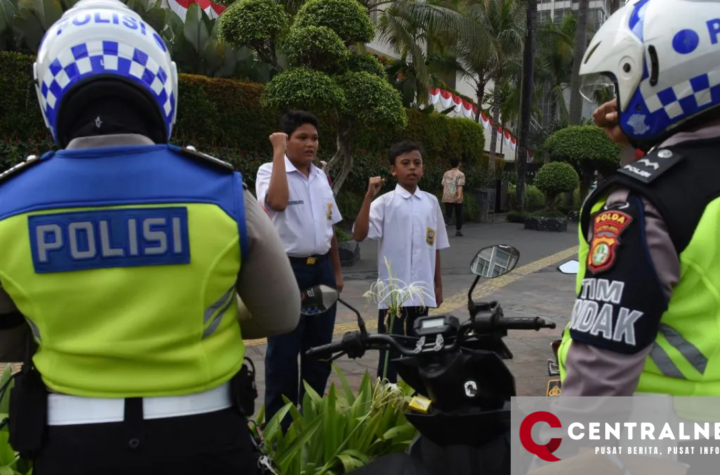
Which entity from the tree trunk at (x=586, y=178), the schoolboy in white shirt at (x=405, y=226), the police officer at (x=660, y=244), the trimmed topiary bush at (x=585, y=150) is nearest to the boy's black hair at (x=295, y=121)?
the schoolboy in white shirt at (x=405, y=226)

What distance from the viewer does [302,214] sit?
148 inches

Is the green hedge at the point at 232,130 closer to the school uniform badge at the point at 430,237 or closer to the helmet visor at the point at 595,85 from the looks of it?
the school uniform badge at the point at 430,237

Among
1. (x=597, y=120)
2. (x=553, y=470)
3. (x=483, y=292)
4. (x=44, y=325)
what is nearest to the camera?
(x=553, y=470)

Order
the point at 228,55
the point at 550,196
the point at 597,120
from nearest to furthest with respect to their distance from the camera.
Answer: the point at 597,120
the point at 228,55
the point at 550,196

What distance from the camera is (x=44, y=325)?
56.6 inches

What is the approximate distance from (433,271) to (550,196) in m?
15.5

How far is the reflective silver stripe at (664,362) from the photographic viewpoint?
4.44 ft

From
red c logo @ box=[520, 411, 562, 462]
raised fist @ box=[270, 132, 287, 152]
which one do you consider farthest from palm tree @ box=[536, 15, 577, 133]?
red c logo @ box=[520, 411, 562, 462]

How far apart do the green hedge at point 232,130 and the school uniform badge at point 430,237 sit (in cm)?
692

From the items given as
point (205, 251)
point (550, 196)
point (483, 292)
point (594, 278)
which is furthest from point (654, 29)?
point (550, 196)

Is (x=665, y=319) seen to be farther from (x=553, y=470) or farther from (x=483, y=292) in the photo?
(x=483, y=292)

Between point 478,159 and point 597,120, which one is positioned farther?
point 478,159

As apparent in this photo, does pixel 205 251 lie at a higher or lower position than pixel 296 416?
higher

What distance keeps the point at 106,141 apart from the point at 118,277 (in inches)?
12.1
